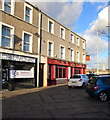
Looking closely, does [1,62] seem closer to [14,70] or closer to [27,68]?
[14,70]

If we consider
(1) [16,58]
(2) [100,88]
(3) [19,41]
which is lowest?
(2) [100,88]

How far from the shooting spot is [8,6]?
13766 millimetres

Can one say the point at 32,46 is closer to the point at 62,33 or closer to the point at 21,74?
the point at 21,74

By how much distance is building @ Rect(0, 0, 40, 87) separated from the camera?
13289mm

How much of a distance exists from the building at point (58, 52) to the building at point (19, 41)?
5.56 feet

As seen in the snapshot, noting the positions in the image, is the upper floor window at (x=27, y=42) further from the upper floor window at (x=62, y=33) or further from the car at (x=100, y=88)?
the car at (x=100, y=88)

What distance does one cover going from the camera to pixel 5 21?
43.7 feet

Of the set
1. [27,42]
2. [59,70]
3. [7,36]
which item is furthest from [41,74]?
[7,36]

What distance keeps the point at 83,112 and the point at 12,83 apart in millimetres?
9078

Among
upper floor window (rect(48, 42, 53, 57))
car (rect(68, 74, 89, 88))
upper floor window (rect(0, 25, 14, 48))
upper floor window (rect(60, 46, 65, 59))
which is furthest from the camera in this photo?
upper floor window (rect(60, 46, 65, 59))

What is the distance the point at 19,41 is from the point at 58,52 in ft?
24.8

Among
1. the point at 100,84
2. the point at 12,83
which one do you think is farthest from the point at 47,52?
the point at 100,84

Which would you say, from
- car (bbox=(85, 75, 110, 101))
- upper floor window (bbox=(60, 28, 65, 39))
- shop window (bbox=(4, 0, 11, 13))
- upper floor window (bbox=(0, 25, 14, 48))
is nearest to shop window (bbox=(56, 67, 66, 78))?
upper floor window (bbox=(60, 28, 65, 39))

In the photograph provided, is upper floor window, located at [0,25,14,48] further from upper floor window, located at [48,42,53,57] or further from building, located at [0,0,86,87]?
upper floor window, located at [48,42,53,57]
